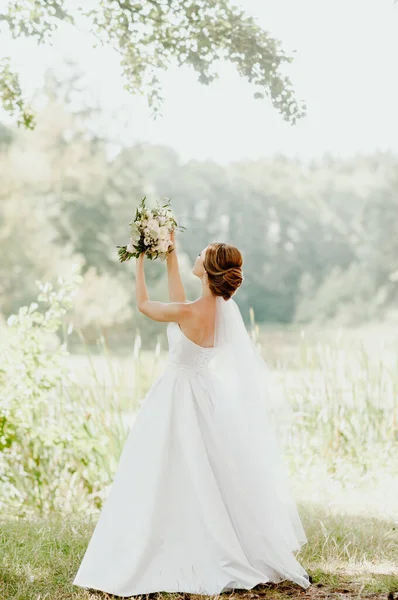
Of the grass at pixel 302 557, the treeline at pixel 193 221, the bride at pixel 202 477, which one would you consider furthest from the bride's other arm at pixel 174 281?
the treeline at pixel 193 221

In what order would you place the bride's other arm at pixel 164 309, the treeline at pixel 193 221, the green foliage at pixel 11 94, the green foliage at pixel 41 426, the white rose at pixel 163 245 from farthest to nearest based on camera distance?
1. the treeline at pixel 193 221
2. the green foliage at pixel 11 94
3. the green foliage at pixel 41 426
4. the white rose at pixel 163 245
5. the bride's other arm at pixel 164 309

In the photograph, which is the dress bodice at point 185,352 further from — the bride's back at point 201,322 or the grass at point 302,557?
the grass at point 302,557

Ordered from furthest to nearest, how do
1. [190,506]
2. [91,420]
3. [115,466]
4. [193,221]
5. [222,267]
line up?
[193,221]
[91,420]
[115,466]
[222,267]
[190,506]

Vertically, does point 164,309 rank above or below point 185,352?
above

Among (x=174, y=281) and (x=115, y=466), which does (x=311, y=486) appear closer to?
(x=115, y=466)

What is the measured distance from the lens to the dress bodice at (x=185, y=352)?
3.67 meters

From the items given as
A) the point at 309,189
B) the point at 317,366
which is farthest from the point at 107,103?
the point at 317,366

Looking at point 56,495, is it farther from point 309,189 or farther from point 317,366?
point 309,189

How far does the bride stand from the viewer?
3.41m

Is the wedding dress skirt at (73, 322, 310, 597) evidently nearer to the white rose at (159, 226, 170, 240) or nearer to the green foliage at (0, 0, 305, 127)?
the white rose at (159, 226, 170, 240)

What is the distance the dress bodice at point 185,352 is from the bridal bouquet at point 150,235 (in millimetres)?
370

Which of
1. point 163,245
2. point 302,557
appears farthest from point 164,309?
point 302,557

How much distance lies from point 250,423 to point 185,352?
47 cm

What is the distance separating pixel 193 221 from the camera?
67.2ft
